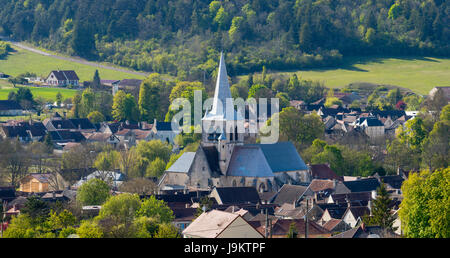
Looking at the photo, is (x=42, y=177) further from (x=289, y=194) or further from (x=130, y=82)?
(x=130, y=82)

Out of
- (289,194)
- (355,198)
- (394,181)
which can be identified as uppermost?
A: (355,198)

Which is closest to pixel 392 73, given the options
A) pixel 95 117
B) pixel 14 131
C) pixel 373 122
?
pixel 373 122

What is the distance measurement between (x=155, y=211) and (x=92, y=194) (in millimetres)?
9021

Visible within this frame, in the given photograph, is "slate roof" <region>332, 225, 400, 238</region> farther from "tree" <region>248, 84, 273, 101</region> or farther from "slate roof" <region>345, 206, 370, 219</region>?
"tree" <region>248, 84, 273, 101</region>

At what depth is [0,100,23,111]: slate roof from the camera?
109 meters

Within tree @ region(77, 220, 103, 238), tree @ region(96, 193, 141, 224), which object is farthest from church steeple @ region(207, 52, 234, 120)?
tree @ region(77, 220, 103, 238)

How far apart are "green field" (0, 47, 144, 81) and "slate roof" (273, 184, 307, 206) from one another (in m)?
73.7

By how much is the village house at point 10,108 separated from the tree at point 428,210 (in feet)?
239

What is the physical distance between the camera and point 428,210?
3950 cm

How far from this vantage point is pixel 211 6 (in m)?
163

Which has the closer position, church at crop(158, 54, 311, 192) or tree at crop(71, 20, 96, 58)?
church at crop(158, 54, 311, 192)

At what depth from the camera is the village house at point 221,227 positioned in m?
35.0

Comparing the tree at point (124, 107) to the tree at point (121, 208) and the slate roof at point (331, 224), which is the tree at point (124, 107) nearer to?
the tree at point (121, 208)
